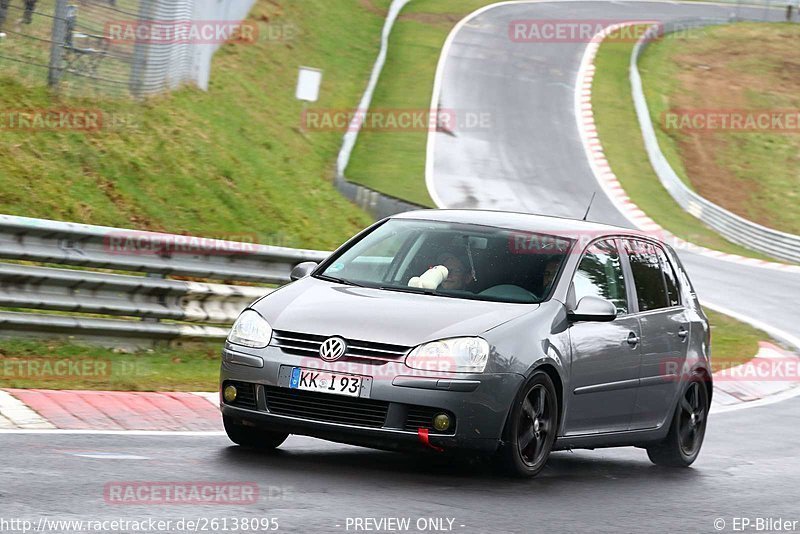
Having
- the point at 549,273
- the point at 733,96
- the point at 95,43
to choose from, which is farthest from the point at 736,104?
the point at 549,273

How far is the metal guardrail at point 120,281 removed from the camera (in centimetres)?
1054

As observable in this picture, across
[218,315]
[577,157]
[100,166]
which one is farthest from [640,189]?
[218,315]

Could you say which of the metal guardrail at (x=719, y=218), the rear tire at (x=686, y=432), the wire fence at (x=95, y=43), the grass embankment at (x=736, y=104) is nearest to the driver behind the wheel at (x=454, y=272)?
the rear tire at (x=686, y=432)

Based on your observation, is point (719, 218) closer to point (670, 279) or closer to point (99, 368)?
point (670, 279)

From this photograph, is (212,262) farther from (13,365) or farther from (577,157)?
(577,157)

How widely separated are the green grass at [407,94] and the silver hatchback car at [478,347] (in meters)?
20.0

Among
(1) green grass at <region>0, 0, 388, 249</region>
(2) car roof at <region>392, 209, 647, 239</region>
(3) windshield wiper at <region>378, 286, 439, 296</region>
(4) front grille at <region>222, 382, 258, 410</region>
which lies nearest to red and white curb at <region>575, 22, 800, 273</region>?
(1) green grass at <region>0, 0, 388, 249</region>

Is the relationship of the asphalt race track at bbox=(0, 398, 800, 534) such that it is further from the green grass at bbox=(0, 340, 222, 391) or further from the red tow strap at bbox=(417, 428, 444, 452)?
the green grass at bbox=(0, 340, 222, 391)

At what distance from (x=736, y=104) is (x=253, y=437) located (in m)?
41.6

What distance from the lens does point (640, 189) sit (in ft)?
118

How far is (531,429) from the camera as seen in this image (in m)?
7.97

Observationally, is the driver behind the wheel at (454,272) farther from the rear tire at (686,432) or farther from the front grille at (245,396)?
the rear tire at (686,432)

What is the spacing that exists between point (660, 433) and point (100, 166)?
8.53 meters

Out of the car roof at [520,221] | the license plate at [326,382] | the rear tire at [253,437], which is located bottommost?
the rear tire at [253,437]
